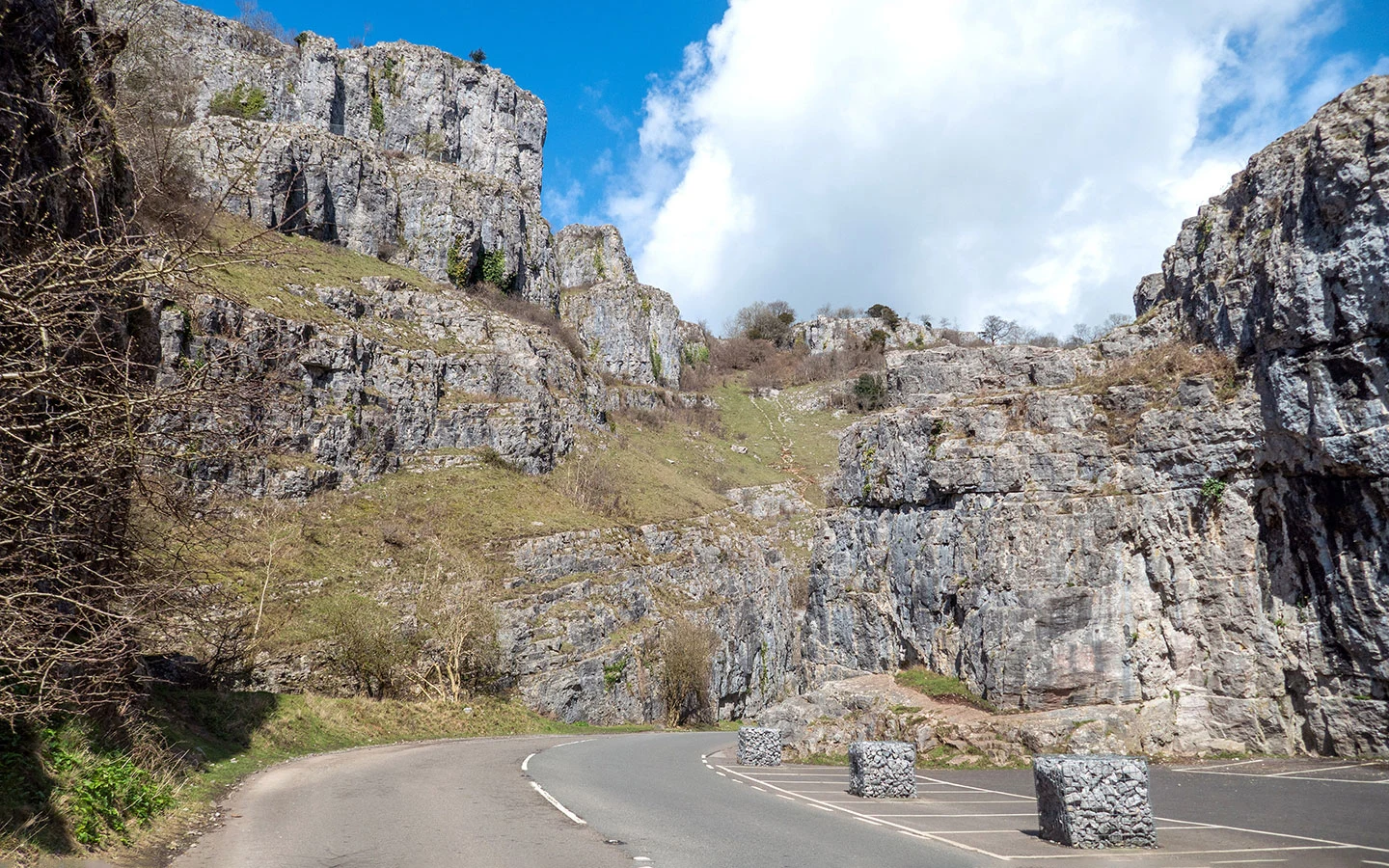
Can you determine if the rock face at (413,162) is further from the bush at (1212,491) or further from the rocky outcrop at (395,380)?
the bush at (1212,491)

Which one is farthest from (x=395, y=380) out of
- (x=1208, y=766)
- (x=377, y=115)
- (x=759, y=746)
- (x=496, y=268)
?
(x=1208, y=766)

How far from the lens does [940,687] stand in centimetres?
2200

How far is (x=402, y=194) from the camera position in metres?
72.6

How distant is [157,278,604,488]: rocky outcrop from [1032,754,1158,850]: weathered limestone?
39.8 metres

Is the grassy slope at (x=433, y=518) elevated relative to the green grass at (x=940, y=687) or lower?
elevated

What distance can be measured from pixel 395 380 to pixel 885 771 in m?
47.4

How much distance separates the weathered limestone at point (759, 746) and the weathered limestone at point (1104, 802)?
11.2m

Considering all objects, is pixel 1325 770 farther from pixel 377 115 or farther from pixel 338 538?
pixel 377 115

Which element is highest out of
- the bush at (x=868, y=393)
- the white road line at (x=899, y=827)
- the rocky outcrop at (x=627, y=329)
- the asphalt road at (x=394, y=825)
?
the rocky outcrop at (x=627, y=329)

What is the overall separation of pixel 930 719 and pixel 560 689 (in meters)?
22.9

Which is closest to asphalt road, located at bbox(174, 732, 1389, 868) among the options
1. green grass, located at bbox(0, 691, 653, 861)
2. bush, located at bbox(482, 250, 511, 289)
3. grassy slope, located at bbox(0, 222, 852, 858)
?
green grass, located at bbox(0, 691, 653, 861)

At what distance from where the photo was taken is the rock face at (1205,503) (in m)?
16.9

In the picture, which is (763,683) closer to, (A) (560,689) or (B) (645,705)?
(B) (645,705)

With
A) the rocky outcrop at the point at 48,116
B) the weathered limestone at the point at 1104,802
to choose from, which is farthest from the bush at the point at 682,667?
the rocky outcrop at the point at 48,116
